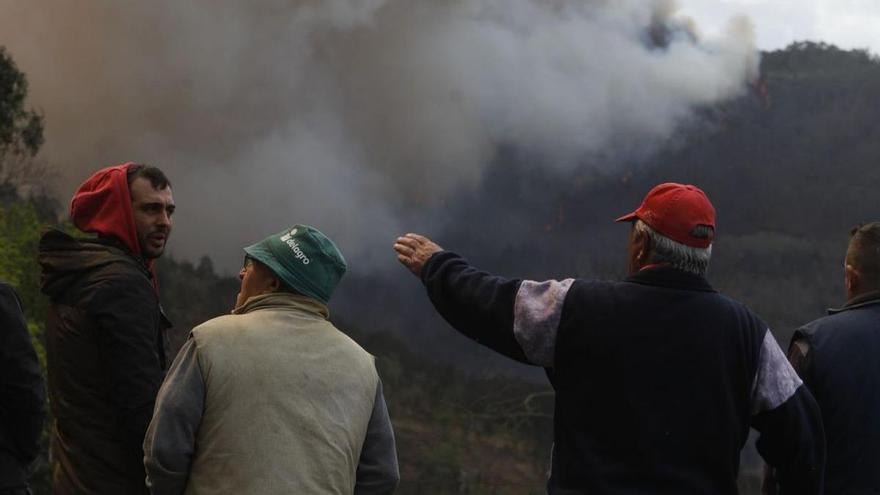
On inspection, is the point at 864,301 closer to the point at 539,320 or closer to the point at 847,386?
the point at 847,386

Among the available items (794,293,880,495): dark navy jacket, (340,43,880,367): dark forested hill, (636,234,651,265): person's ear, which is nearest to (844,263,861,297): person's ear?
(794,293,880,495): dark navy jacket

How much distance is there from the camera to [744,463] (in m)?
25.8

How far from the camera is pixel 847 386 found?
3.49m

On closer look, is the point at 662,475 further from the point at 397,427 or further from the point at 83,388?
the point at 397,427

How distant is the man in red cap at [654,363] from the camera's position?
2684 millimetres

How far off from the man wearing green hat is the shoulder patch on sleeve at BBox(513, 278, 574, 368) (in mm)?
432

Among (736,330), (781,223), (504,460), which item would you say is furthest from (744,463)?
(736,330)

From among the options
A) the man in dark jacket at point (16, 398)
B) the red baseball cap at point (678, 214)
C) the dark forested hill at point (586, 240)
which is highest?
the red baseball cap at point (678, 214)

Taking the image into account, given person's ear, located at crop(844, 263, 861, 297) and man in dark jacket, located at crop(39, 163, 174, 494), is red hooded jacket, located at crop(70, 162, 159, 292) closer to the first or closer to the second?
man in dark jacket, located at crop(39, 163, 174, 494)

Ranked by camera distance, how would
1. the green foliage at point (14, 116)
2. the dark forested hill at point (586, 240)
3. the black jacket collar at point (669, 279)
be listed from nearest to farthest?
the black jacket collar at point (669, 279), the green foliage at point (14, 116), the dark forested hill at point (586, 240)

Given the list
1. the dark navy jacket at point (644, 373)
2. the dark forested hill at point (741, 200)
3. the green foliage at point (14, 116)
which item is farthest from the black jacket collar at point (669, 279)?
the dark forested hill at point (741, 200)

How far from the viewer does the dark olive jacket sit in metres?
3.16

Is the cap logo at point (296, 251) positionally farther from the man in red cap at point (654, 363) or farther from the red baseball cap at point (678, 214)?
the red baseball cap at point (678, 214)

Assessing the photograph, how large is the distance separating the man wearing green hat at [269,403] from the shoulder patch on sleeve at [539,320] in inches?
17.0
